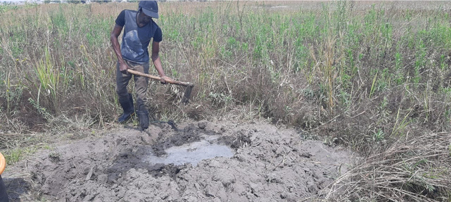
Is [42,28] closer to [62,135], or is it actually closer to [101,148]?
[62,135]

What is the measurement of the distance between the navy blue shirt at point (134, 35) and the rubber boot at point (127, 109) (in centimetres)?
61

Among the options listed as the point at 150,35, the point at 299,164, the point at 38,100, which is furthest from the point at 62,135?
the point at 299,164

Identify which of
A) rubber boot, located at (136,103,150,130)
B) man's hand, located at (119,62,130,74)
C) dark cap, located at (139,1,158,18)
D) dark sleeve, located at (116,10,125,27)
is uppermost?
dark cap, located at (139,1,158,18)

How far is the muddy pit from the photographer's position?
305 cm

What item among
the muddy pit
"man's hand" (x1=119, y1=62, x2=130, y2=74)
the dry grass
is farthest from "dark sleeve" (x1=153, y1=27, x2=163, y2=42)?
the dry grass

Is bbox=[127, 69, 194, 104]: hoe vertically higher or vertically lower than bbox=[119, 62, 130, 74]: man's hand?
lower

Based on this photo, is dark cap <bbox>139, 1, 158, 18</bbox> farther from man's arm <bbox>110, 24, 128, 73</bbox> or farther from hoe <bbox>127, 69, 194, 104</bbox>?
hoe <bbox>127, 69, 194, 104</bbox>

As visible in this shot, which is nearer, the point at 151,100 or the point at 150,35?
the point at 150,35

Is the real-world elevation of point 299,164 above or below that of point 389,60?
below

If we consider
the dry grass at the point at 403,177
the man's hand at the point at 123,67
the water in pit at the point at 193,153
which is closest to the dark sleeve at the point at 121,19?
the man's hand at the point at 123,67

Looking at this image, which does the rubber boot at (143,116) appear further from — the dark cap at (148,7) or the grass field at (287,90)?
the dark cap at (148,7)

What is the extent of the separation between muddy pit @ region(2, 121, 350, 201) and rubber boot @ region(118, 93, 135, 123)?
34 centimetres

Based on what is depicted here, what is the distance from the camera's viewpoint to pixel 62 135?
167 inches

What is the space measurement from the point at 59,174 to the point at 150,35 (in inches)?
73.3
